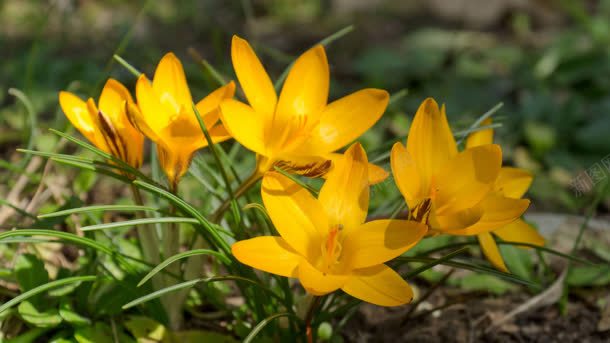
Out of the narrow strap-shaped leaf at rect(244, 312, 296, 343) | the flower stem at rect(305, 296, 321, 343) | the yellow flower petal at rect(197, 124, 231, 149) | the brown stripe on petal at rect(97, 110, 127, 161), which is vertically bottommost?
the flower stem at rect(305, 296, 321, 343)

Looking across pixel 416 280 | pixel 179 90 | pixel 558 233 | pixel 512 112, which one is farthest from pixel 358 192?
pixel 512 112

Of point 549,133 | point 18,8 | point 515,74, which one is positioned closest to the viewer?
point 549,133

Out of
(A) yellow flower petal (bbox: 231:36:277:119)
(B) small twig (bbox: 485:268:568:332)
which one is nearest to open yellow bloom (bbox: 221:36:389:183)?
(A) yellow flower petal (bbox: 231:36:277:119)

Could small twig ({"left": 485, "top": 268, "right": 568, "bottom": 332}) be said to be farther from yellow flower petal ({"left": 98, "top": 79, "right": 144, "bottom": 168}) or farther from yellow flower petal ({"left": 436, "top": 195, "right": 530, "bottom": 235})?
yellow flower petal ({"left": 98, "top": 79, "right": 144, "bottom": 168})

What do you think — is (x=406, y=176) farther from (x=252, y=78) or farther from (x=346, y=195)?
(x=252, y=78)

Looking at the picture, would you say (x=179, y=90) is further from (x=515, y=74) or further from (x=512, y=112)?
(x=515, y=74)
